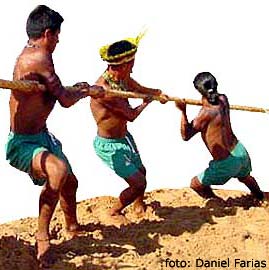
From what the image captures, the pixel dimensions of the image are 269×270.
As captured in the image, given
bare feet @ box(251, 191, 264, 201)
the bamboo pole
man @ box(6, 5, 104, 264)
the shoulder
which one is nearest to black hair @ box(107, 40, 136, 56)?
the bamboo pole

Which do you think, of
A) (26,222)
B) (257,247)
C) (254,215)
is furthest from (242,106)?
(26,222)

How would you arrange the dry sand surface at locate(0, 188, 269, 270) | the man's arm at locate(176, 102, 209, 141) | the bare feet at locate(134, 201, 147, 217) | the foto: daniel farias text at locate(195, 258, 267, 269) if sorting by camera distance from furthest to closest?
the bare feet at locate(134, 201, 147, 217) < the man's arm at locate(176, 102, 209, 141) < the foto: daniel farias text at locate(195, 258, 267, 269) < the dry sand surface at locate(0, 188, 269, 270)

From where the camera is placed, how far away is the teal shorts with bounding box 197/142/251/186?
797 cm

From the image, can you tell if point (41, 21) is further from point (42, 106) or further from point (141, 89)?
point (141, 89)

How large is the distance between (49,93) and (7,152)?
59cm

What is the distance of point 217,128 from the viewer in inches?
310

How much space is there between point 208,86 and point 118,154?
1.04 m

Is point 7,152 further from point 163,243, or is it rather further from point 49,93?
point 163,243

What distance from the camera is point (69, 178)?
23.6 feet

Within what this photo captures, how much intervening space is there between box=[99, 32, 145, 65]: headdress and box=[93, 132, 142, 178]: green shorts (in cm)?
69

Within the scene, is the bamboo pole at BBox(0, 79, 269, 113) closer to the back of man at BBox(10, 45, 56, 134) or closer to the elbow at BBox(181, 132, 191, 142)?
the back of man at BBox(10, 45, 56, 134)

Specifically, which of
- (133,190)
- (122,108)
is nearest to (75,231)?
(133,190)

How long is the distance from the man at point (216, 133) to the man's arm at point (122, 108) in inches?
18.9

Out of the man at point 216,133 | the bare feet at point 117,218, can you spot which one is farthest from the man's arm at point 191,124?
the bare feet at point 117,218
